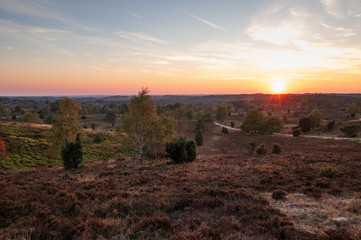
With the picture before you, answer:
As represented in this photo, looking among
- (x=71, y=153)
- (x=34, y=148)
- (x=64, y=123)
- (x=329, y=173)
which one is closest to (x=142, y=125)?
(x=71, y=153)

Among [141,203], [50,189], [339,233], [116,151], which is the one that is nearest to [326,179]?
[339,233]

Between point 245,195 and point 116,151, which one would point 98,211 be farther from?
point 116,151

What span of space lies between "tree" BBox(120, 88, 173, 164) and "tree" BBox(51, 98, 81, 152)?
41.7ft

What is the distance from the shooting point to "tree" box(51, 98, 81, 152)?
1280 inches

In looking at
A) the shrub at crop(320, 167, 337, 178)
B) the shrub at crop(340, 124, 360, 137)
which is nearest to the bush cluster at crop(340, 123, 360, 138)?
the shrub at crop(340, 124, 360, 137)

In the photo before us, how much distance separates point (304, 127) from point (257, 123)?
15813mm

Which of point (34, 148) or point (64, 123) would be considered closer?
point (64, 123)

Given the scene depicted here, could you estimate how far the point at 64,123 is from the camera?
108ft

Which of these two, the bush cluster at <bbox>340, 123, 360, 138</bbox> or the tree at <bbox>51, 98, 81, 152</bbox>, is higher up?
the tree at <bbox>51, 98, 81, 152</bbox>

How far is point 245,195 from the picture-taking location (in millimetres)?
11375

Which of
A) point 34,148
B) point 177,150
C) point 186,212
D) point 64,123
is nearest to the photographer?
point 186,212

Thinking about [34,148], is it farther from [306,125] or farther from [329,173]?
[306,125]

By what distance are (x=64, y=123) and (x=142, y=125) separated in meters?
16.8

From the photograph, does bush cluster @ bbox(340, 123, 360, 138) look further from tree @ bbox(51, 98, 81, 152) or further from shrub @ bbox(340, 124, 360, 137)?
tree @ bbox(51, 98, 81, 152)
